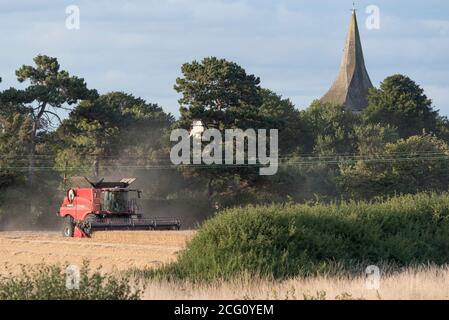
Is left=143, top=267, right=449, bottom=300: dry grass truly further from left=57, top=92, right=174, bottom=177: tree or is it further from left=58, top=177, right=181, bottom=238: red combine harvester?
left=57, top=92, right=174, bottom=177: tree

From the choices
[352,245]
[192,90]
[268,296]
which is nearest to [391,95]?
Answer: [192,90]

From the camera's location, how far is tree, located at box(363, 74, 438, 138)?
97562mm

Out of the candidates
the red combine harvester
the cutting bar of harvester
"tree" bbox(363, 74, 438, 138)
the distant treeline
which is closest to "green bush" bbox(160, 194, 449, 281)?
the cutting bar of harvester

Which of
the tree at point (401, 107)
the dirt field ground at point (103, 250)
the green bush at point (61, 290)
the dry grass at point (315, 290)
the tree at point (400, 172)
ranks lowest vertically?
the dirt field ground at point (103, 250)

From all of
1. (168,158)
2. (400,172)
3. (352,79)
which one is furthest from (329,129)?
(352,79)

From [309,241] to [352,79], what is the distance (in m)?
111

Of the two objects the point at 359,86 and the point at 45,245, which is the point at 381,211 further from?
the point at 359,86

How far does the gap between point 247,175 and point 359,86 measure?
250 feet

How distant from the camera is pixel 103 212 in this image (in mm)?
47125

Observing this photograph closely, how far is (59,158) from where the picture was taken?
247 ft

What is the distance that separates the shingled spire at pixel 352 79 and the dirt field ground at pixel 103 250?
317 ft

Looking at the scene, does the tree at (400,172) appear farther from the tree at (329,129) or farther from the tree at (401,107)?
the tree at (401,107)

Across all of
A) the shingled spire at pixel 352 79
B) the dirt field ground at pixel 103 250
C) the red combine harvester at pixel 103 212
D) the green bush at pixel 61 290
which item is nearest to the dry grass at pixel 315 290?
the green bush at pixel 61 290

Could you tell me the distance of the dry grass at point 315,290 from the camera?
17.8 metres
